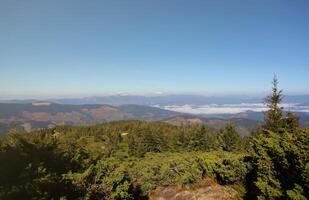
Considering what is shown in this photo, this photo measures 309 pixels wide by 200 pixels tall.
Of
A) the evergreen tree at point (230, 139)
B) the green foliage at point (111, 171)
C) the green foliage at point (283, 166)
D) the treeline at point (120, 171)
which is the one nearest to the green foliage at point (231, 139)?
the evergreen tree at point (230, 139)

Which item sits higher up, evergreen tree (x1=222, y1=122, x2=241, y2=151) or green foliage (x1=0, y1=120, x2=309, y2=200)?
green foliage (x1=0, y1=120, x2=309, y2=200)

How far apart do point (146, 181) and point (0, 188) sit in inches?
876

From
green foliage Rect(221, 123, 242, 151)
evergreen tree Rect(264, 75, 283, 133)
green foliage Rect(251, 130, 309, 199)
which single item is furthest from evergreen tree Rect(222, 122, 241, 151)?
green foliage Rect(251, 130, 309, 199)

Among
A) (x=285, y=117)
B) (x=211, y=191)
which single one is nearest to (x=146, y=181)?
(x=211, y=191)

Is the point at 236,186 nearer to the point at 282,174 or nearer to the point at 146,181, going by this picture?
the point at 146,181

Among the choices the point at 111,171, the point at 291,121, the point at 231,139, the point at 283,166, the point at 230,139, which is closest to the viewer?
the point at 283,166

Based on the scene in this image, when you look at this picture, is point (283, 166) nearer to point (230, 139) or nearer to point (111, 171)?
point (111, 171)

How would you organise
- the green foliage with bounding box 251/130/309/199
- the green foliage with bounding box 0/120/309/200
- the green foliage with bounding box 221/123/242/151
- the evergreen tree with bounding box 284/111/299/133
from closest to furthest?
the green foliage with bounding box 0/120/309/200 < the green foliage with bounding box 251/130/309/199 < the evergreen tree with bounding box 284/111/299/133 < the green foliage with bounding box 221/123/242/151

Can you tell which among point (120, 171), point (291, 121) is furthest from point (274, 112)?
point (120, 171)

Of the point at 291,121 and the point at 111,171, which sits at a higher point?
the point at 291,121

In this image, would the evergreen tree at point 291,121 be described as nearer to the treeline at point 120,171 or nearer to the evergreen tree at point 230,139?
the treeline at point 120,171

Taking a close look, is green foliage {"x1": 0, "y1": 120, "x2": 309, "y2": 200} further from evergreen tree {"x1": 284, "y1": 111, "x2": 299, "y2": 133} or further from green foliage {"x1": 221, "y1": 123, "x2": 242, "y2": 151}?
green foliage {"x1": 221, "y1": 123, "x2": 242, "y2": 151}

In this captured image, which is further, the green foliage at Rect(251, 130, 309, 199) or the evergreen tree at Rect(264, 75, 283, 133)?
the evergreen tree at Rect(264, 75, 283, 133)

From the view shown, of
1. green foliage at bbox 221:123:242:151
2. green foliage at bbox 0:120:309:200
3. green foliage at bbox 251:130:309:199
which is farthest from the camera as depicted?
green foliage at bbox 221:123:242:151
